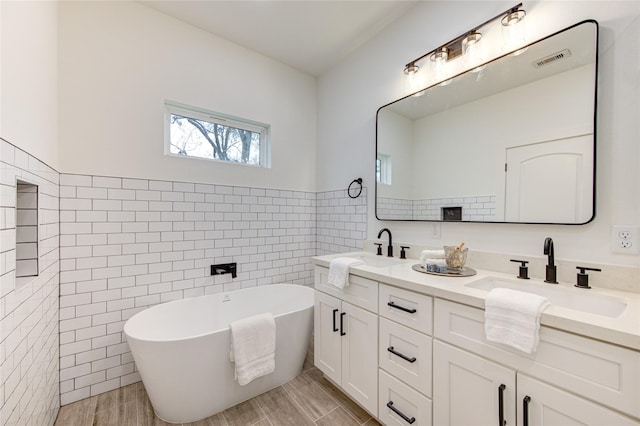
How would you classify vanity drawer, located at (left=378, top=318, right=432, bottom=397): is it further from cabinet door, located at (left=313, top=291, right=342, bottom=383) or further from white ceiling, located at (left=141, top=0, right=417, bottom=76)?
white ceiling, located at (left=141, top=0, right=417, bottom=76)

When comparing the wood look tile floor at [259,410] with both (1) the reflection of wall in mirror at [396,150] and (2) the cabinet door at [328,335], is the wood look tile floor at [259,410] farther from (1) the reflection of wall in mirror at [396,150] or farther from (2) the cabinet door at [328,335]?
(1) the reflection of wall in mirror at [396,150]

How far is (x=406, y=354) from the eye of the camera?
4.43ft

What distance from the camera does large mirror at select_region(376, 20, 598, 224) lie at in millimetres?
1281

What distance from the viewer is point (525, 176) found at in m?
1.46

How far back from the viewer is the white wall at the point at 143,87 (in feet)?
5.99

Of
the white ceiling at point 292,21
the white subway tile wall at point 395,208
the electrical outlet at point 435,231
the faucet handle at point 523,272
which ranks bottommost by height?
the faucet handle at point 523,272

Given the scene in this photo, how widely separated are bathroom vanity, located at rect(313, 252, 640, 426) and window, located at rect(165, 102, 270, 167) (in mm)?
1521

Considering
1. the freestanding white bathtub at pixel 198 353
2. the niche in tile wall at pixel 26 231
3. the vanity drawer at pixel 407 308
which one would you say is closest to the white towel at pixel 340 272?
the vanity drawer at pixel 407 308

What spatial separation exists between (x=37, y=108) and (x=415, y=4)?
8.39ft

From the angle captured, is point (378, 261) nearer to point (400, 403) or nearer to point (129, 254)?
point (400, 403)

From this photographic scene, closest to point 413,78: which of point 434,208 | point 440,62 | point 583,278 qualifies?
point 440,62

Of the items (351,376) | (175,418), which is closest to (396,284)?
(351,376)

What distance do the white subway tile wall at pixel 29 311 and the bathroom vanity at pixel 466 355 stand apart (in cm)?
152

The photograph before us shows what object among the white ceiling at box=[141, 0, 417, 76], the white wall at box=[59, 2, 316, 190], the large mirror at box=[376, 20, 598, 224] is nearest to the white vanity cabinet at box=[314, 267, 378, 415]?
the large mirror at box=[376, 20, 598, 224]
